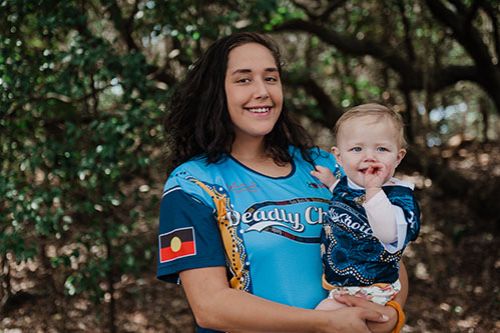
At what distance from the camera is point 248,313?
201 centimetres

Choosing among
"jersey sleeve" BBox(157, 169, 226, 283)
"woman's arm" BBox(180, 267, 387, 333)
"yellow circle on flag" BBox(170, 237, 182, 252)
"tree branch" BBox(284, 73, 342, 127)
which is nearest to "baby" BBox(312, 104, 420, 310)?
"woman's arm" BBox(180, 267, 387, 333)

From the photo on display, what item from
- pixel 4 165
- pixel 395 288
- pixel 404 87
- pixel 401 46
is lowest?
pixel 395 288

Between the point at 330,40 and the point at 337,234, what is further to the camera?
the point at 330,40

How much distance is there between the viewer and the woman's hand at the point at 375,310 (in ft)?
7.06

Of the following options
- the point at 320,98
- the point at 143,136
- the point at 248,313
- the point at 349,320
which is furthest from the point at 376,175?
the point at 320,98

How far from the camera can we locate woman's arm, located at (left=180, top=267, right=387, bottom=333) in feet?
6.62

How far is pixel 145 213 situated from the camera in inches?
167

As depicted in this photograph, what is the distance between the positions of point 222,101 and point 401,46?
5.24 meters

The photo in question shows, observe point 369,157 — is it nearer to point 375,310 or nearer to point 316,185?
point 316,185

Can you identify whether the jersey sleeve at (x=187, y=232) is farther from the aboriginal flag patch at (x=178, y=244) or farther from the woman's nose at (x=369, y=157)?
the woman's nose at (x=369, y=157)

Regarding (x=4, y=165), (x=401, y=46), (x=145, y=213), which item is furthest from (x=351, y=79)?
(x=4, y=165)

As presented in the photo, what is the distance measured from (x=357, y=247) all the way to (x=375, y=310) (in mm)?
211

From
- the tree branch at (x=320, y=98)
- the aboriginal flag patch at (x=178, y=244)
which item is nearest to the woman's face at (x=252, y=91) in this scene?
the aboriginal flag patch at (x=178, y=244)

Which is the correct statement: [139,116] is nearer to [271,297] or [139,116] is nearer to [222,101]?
[222,101]
